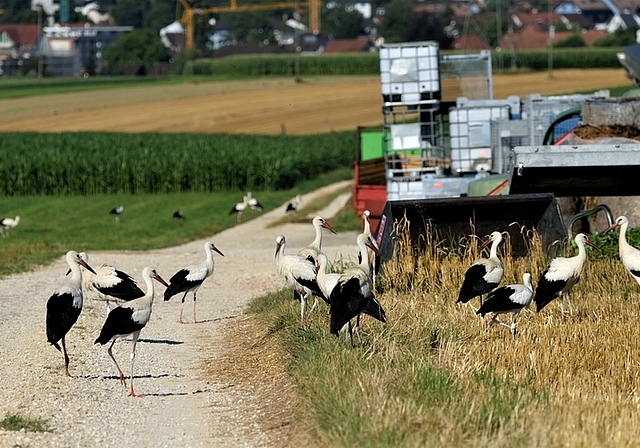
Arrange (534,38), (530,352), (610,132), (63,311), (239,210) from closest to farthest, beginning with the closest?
(530,352), (63,311), (610,132), (239,210), (534,38)

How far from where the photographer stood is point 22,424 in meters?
10.8

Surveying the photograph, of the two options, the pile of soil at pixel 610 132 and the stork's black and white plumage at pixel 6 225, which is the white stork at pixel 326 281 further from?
the stork's black and white plumage at pixel 6 225

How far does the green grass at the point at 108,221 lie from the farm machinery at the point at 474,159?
5334mm

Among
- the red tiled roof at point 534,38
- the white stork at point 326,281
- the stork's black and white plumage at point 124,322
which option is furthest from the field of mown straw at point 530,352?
the red tiled roof at point 534,38

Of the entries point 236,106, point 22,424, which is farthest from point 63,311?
point 236,106

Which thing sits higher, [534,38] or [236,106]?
[534,38]

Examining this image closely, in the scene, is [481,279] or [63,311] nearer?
[63,311]

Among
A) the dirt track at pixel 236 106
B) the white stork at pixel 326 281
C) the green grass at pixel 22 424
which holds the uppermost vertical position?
the white stork at pixel 326 281

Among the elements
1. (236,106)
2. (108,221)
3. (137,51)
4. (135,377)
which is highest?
(135,377)

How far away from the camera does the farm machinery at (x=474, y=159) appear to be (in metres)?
18.0

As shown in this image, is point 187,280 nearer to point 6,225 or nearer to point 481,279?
point 481,279

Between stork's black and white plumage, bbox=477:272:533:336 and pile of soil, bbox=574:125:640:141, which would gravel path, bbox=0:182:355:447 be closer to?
stork's black and white plumage, bbox=477:272:533:336

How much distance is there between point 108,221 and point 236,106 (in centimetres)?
5408

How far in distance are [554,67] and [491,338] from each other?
110 meters
